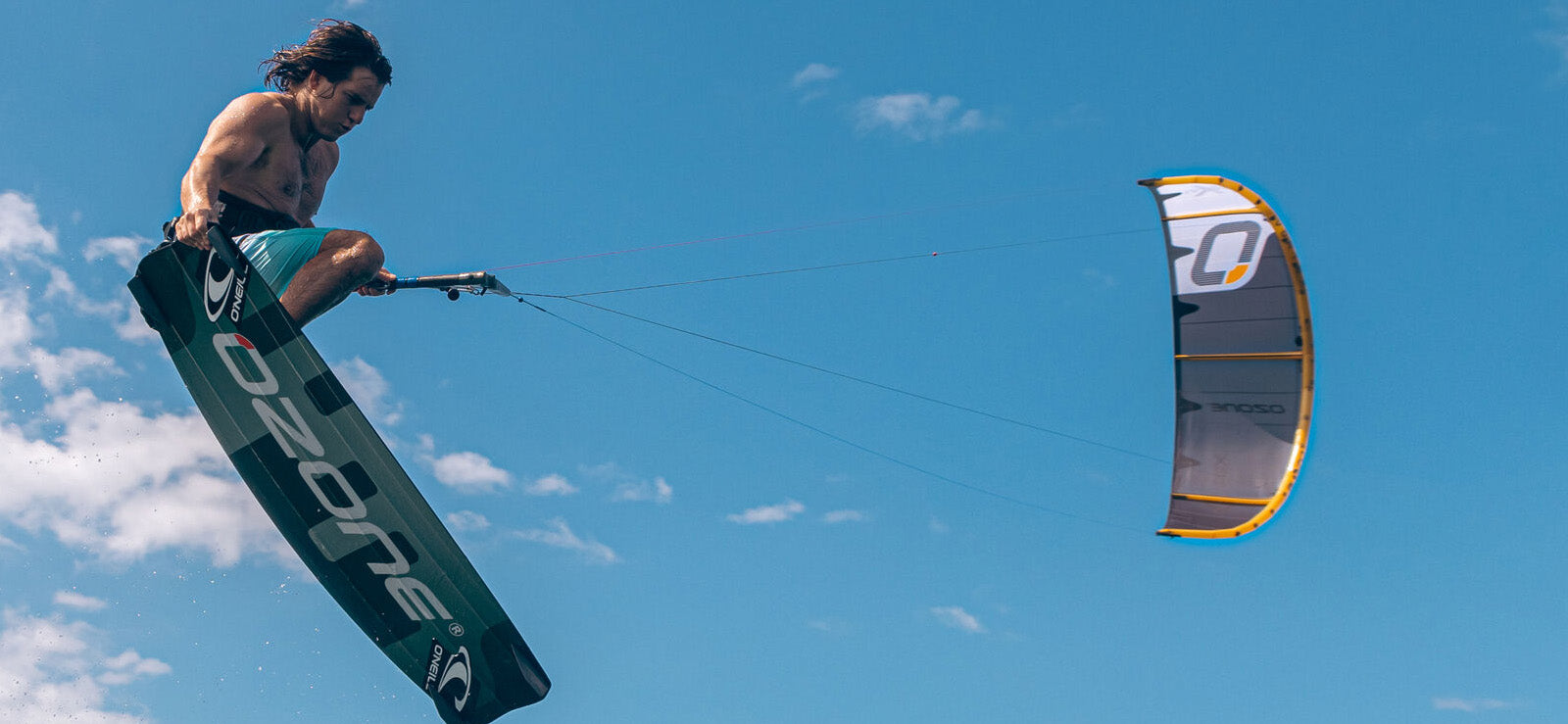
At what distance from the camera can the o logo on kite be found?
51.7 ft

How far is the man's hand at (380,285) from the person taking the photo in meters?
12.6

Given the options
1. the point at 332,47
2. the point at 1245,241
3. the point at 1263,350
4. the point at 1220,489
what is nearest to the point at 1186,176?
the point at 1245,241

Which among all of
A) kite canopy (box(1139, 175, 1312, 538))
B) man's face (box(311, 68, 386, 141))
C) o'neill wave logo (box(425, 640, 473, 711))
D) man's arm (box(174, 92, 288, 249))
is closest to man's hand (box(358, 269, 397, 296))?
man's face (box(311, 68, 386, 141))

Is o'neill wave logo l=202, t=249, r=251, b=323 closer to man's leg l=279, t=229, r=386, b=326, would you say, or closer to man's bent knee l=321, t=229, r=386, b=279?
man's leg l=279, t=229, r=386, b=326

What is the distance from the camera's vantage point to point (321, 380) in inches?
450

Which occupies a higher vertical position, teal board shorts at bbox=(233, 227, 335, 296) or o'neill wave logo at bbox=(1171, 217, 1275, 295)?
o'neill wave logo at bbox=(1171, 217, 1275, 295)

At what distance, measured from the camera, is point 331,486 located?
38.4 ft

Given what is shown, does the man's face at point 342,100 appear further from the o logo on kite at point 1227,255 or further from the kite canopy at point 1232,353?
the o logo on kite at point 1227,255

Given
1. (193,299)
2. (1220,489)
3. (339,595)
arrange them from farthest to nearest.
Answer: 1. (1220,489)
2. (339,595)
3. (193,299)

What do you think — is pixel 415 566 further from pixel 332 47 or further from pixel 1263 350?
pixel 1263 350

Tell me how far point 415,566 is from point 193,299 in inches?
111

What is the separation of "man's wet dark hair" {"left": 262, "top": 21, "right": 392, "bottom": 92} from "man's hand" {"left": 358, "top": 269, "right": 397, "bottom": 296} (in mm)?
1758

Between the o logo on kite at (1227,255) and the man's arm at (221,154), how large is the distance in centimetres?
987

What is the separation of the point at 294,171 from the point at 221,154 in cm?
83
